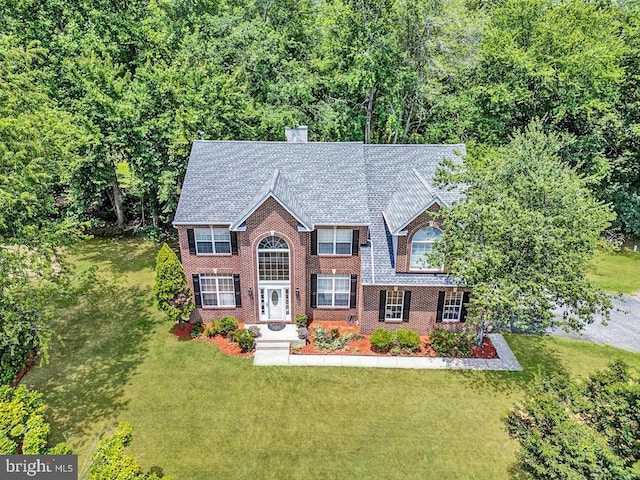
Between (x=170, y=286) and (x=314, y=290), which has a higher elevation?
(x=170, y=286)

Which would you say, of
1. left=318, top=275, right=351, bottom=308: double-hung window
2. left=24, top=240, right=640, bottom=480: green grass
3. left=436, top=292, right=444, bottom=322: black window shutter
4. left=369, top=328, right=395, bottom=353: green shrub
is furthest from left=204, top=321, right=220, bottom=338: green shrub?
left=436, top=292, right=444, bottom=322: black window shutter

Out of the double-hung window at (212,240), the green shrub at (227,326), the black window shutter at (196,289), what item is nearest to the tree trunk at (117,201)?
the double-hung window at (212,240)

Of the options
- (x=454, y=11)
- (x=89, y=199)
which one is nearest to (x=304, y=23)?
(x=454, y=11)

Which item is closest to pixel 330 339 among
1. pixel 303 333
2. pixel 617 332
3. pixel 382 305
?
pixel 303 333

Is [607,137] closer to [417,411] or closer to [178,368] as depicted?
[417,411]

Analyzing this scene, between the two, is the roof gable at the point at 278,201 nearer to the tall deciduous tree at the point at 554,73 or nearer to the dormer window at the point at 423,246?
the dormer window at the point at 423,246

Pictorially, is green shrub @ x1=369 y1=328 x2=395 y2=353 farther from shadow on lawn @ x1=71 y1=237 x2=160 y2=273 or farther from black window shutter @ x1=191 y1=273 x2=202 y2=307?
shadow on lawn @ x1=71 y1=237 x2=160 y2=273

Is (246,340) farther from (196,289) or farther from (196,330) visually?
(196,289)
